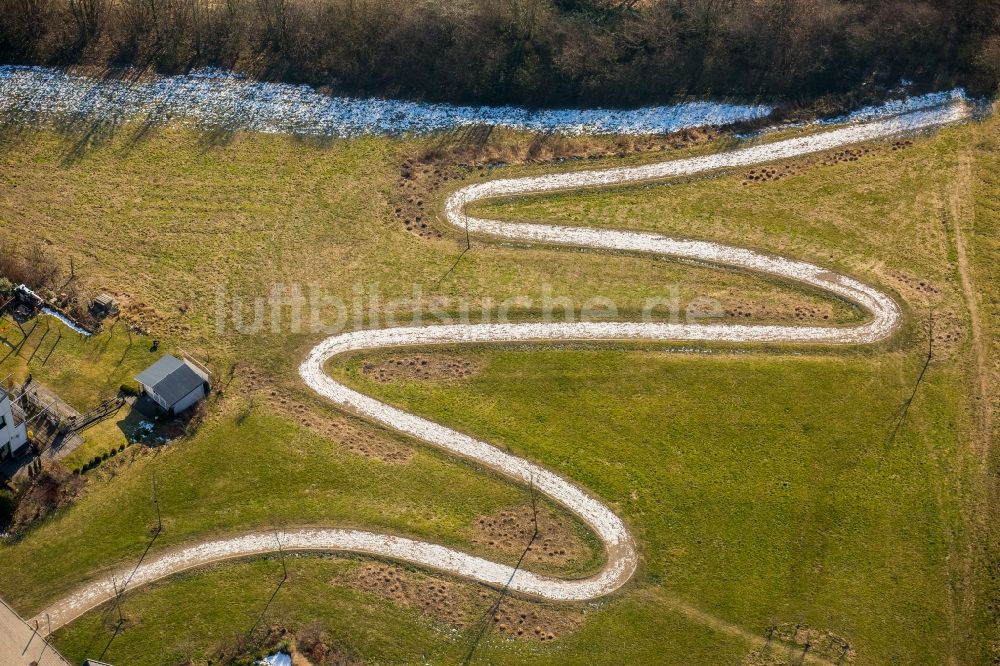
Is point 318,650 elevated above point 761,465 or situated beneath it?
situated beneath

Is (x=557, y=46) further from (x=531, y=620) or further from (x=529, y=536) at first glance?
(x=531, y=620)

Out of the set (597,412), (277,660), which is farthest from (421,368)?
(277,660)

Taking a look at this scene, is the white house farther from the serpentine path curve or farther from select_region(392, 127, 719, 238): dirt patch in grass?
select_region(392, 127, 719, 238): dirt patch in grass

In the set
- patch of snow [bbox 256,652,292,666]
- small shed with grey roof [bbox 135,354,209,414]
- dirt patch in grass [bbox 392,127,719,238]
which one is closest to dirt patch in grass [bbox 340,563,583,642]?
patch of snow [bbox 256,652,292,666]

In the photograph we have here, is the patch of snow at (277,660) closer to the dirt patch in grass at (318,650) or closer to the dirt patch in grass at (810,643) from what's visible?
the dirt patch in grass at (318,650)

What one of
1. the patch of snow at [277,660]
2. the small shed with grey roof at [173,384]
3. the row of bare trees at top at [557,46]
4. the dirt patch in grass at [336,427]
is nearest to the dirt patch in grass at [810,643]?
the dirt patch in grass at [336,427]

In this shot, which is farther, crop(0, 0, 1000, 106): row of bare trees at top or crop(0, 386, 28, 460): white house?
crop(0, 0, 1000, 106): row of bare trees at top

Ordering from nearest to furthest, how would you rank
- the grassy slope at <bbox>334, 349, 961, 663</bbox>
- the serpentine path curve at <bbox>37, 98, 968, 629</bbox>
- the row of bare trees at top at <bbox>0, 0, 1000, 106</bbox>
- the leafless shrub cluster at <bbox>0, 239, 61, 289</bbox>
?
the grassy slope at <bbox>334, 349, 961, 663</bbox> < the serpentine path curve at <bbox>37, 98, 968, 629</bbox> < the leafless shrub cluster at <bbox>0, 239, 61, 289</bbox> < the row of bare trees at top at <bbox>0, 0, 1000, 106</bbox>
